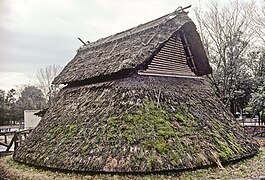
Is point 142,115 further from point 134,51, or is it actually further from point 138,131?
point 134,51

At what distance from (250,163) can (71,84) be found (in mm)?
5055

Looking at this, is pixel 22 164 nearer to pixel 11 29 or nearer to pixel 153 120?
pixel 153 120

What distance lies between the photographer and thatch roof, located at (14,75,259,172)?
15.5 ft

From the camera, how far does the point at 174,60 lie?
729cm

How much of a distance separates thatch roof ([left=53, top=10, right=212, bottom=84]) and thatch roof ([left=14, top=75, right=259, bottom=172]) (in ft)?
1.25

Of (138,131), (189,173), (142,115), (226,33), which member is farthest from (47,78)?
(189,173)

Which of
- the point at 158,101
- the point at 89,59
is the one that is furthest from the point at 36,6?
the point at 89,59

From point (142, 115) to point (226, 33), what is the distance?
35.7ft

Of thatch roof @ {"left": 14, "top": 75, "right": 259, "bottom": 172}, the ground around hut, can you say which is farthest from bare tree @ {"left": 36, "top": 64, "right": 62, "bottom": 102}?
the ground around hut

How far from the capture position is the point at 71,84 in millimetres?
8117

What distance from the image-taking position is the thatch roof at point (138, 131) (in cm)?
473

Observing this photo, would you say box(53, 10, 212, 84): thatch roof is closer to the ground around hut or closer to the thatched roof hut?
the thatched roof hut

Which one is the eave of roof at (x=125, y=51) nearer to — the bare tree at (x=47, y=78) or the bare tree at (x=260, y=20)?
the bare tree at (x=260, y=20)

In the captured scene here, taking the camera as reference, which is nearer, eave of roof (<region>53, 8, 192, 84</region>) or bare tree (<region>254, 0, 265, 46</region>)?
eave of roof (<region>53, 8, 192, 84</region>)
